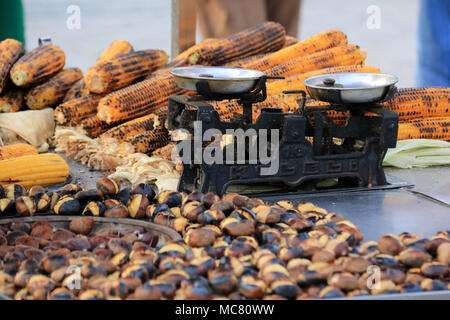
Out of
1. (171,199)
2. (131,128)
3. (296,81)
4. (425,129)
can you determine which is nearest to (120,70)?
(131,128)

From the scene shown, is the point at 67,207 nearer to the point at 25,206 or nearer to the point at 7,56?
the point at 25,206

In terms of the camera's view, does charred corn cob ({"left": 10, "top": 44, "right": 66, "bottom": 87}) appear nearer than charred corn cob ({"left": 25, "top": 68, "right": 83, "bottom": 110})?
Yes

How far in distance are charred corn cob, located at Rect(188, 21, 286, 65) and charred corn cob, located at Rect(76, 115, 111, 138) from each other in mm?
798

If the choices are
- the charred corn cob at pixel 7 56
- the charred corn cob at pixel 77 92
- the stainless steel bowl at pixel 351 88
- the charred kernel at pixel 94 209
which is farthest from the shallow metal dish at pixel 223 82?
the charred corn cob at pixel 7 56

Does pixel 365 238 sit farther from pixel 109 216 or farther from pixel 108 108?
pixel 108 108

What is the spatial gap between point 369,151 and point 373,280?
4.10 ft

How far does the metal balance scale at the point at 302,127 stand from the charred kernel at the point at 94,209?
0.52 metres

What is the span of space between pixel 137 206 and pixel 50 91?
7.64 ft

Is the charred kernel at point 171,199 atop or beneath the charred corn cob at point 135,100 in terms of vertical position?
beneath

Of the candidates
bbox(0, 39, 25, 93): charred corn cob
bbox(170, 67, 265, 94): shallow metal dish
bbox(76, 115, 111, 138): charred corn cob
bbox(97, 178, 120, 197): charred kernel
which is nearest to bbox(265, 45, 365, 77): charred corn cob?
bbox(170, 67, 265, 94): shallow metal dish

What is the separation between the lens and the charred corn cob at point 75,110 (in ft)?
13.9

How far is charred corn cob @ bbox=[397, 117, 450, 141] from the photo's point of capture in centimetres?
363

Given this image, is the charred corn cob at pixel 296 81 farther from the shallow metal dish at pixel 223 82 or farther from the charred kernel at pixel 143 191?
the charred kernel at pixel 143 191

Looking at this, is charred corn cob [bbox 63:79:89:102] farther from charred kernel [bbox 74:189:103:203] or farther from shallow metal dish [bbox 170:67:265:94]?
charred kernel [bbox 74:189:103:203]
